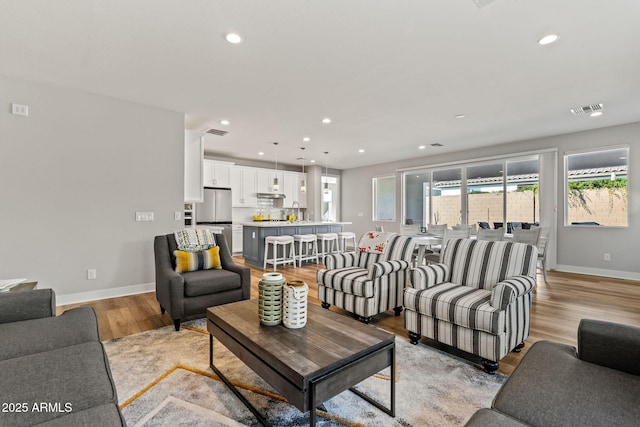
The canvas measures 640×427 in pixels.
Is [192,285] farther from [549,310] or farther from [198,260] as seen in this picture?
[549,310]

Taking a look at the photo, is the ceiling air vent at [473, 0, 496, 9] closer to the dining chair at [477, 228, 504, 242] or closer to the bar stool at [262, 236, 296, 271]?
the dining chair at [477, 228, 504, 242]

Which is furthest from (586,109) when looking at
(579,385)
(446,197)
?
(579,385)

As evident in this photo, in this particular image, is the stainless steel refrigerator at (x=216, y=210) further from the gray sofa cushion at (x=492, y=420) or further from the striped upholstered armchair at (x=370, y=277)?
the gray sofa cushion at (x=492, y=420)

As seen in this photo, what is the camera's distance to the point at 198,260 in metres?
3.33

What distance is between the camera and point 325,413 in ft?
5.58

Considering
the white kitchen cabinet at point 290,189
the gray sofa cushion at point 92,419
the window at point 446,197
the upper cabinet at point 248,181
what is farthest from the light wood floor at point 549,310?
the white kitchen cabinet at point 290,189

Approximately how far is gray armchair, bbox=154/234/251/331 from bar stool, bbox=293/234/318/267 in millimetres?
2775

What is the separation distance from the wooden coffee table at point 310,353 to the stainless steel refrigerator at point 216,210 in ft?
17.4

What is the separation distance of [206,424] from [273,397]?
1.31ft

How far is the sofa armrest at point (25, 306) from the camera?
181 cm

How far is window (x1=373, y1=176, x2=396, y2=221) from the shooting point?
9055 mm

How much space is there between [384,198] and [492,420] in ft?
27.9

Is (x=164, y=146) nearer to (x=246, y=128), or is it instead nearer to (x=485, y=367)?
(x=246, y=128)

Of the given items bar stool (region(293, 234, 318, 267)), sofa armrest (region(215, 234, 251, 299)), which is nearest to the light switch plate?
sofa armrest (region(215, 234, 251, 299))
